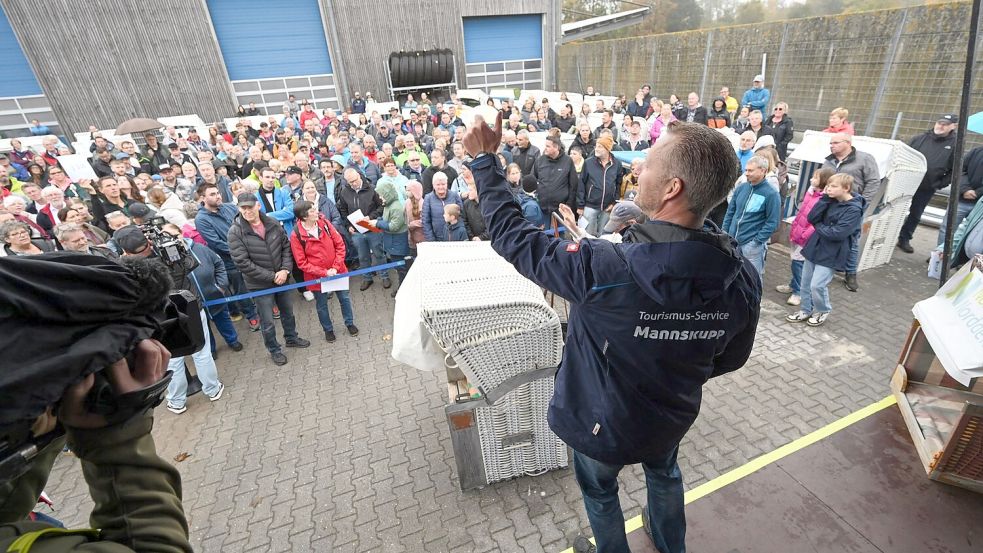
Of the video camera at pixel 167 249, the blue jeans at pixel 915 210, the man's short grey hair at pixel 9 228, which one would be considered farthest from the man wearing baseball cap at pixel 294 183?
the blue jeans at pixel 915 210

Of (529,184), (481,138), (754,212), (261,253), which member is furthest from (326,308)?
(754,212)

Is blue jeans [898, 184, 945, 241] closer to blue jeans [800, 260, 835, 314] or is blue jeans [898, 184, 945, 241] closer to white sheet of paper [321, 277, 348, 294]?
blue jeans [800, 260, 835, 314]

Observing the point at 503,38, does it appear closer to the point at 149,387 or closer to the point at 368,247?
the point at 368,247

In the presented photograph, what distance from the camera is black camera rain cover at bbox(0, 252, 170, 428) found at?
95 cm

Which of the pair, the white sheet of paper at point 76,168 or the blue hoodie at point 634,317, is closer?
the blue hoodie at point 634,317

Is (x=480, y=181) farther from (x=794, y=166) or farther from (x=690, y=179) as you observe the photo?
(x=794, y=166)

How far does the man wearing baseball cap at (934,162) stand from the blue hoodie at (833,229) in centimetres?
270

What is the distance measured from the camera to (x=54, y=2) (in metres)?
15.7

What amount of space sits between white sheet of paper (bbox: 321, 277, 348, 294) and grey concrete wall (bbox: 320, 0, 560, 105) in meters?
18.2

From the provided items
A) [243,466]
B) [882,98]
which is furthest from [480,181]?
[882,98]

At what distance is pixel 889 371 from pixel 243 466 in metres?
6.32

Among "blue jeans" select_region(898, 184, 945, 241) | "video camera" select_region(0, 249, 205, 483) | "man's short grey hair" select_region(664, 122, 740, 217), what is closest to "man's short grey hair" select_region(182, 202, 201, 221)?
"video camera" select_region(0, 249, 205, 483)

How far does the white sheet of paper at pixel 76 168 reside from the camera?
9594 millimetres

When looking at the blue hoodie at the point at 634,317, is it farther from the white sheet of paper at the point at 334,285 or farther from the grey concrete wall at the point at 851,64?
the grey concrete wall at the point at 851,64
